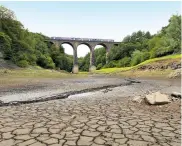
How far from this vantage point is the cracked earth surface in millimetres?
4789

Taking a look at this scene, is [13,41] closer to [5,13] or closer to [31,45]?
[5,13]

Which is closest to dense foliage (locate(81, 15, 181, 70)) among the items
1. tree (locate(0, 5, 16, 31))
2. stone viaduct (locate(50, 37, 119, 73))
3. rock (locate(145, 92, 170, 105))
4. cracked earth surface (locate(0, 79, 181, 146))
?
stone viaduct (locate(50, 37, 119, 73))

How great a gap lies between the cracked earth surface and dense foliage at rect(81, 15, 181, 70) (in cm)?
4897

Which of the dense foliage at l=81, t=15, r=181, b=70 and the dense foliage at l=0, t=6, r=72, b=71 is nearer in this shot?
the dense foliage at l=0, t=6, r=72, b=71

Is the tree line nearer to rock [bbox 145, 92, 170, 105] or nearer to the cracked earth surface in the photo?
rock [bbox 145, 92, 170, 105]

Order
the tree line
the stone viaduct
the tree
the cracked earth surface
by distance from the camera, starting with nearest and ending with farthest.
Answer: the cracked earth surface → the tree line → the tree → the stone viaduct

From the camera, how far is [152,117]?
6.93m

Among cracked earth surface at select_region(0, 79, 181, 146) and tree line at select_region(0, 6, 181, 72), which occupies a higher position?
tree line at select_region(0, 6, 181, 72)

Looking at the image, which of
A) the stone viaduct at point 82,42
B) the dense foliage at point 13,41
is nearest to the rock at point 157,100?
the dense foliage at point 13,41

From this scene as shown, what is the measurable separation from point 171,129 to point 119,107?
309cm

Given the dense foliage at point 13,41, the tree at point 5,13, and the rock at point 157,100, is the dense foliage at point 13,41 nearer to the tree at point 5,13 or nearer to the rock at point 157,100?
the tree at point 5,13

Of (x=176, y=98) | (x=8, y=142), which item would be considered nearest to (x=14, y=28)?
(x=176, y=98)

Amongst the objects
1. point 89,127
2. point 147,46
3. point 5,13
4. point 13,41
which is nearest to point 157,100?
point 89,127

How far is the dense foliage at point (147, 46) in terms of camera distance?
181 feet
